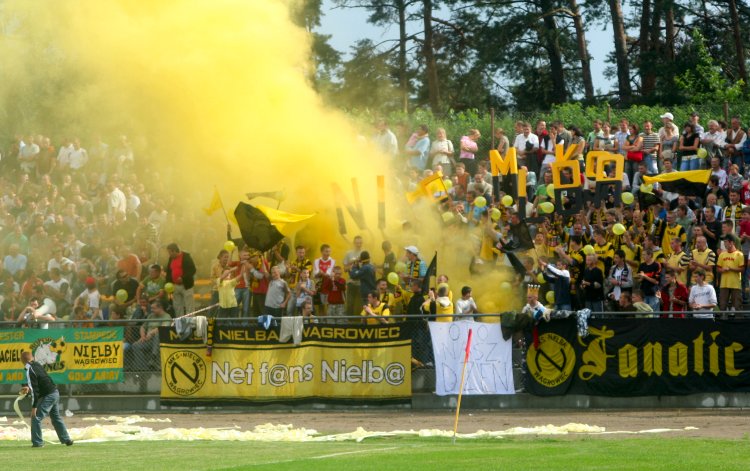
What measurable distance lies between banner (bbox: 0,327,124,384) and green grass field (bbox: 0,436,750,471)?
4.43 m

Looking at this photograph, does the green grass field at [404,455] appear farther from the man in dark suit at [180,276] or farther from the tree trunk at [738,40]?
the tree trunk at [738,40]

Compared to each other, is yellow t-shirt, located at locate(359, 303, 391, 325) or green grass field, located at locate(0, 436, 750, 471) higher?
yellow t-shirt, located at locate(359, 303, 391, 325)

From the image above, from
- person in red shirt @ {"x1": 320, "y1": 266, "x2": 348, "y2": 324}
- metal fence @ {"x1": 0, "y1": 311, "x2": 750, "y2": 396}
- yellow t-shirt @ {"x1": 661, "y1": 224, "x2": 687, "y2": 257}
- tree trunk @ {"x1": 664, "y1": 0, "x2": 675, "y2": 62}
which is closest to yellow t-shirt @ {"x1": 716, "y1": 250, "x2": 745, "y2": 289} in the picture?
metal fence @ {"x1": 0, "y1": 311, "x2": 750, "y2": 396}

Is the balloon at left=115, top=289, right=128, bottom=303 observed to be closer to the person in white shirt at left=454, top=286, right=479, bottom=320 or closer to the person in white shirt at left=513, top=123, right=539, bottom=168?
the person in white shirt at left=454, top=286, right=479, bottom=320

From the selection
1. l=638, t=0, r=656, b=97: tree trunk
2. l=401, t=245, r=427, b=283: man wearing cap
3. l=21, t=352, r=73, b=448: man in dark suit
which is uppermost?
l=638, t=0, r=656, b=97: tree trunk

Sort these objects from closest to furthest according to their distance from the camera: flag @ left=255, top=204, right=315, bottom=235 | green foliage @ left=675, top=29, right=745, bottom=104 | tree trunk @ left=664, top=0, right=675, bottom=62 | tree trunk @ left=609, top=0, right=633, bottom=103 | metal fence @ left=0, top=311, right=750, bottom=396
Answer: metal fence @ left=0, top=311, right=750, bottom=396 < flag @ left=255, top=204, right=315, bottom=235 < green foliage @ left=675, top=29, right=745, bottom=104 < tree trunk @ left=664, top=0, right=675, bottom=62 < tree trunk @ left=609, top=0, right=633, bottom=103

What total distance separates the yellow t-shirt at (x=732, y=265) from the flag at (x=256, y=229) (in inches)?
337

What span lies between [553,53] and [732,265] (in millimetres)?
26163

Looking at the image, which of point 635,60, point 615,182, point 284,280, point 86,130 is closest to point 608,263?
point 615,182

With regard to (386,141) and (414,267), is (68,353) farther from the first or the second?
(386,141)

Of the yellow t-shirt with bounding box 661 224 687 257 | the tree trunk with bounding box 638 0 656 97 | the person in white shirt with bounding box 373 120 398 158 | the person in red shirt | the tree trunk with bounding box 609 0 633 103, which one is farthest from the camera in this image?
the tree trunk with bounding box 609 0 633 103

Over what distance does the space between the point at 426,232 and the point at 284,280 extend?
3.16m

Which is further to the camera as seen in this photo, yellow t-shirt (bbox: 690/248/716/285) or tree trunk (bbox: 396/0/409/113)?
tree trunk (bbox: 396/0/409/113)

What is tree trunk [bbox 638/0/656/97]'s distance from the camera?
140ft
